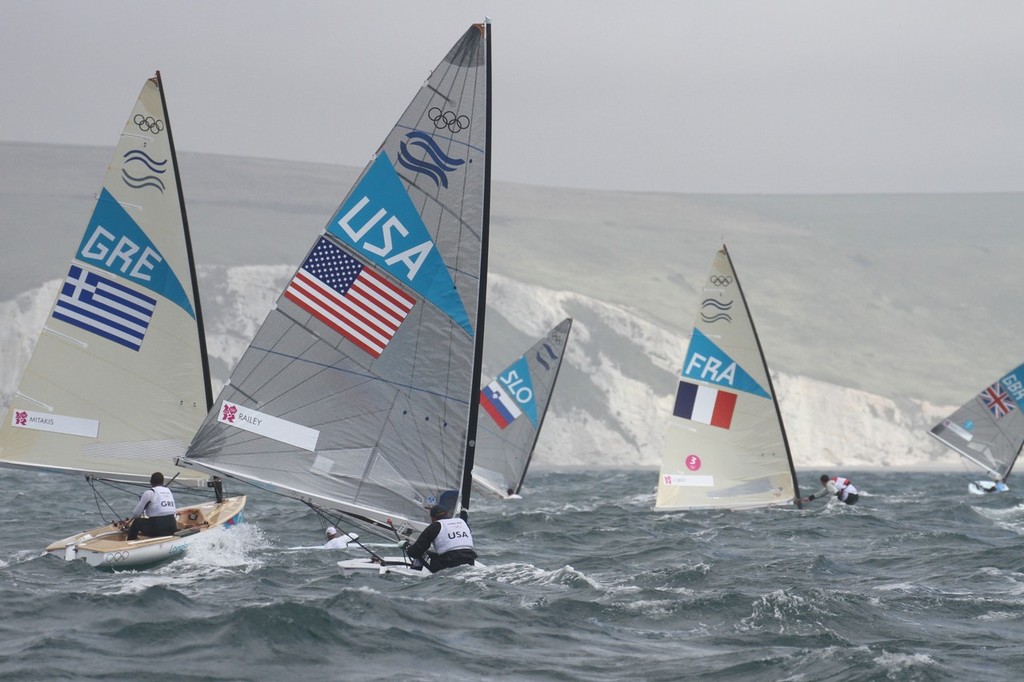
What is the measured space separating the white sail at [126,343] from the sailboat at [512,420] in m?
17.2

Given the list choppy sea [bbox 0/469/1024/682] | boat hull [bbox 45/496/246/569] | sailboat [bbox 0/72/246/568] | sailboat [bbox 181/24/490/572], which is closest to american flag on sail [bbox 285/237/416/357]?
sailboat [bbox 181/24/490/572]

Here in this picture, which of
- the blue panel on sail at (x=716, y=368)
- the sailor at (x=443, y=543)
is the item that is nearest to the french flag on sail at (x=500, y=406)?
the blue panel on sail at (x=716, y=368)

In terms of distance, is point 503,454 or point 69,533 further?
point 503,454

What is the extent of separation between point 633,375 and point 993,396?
168 ft

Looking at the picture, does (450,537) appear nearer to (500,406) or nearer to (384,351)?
(384,351)

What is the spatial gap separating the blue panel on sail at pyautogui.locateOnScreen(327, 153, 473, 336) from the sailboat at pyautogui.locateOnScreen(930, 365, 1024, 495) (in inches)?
1244

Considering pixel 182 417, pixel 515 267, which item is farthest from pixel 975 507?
pixel 515 267

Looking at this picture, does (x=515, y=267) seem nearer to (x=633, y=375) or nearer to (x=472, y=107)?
(x=633, y=375)

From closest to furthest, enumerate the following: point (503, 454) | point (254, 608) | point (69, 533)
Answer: point (254, 608), point (69, 533), point (503, 454)

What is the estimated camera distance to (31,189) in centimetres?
13225

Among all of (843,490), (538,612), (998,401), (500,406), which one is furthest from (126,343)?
(998,401)

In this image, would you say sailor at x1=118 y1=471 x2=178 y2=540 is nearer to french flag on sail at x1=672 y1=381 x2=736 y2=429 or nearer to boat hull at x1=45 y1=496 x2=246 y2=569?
boat hull at x1=45 y1=496 x2=246 y2=569

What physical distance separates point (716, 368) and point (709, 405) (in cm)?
78

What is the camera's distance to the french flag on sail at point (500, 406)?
36.8m
